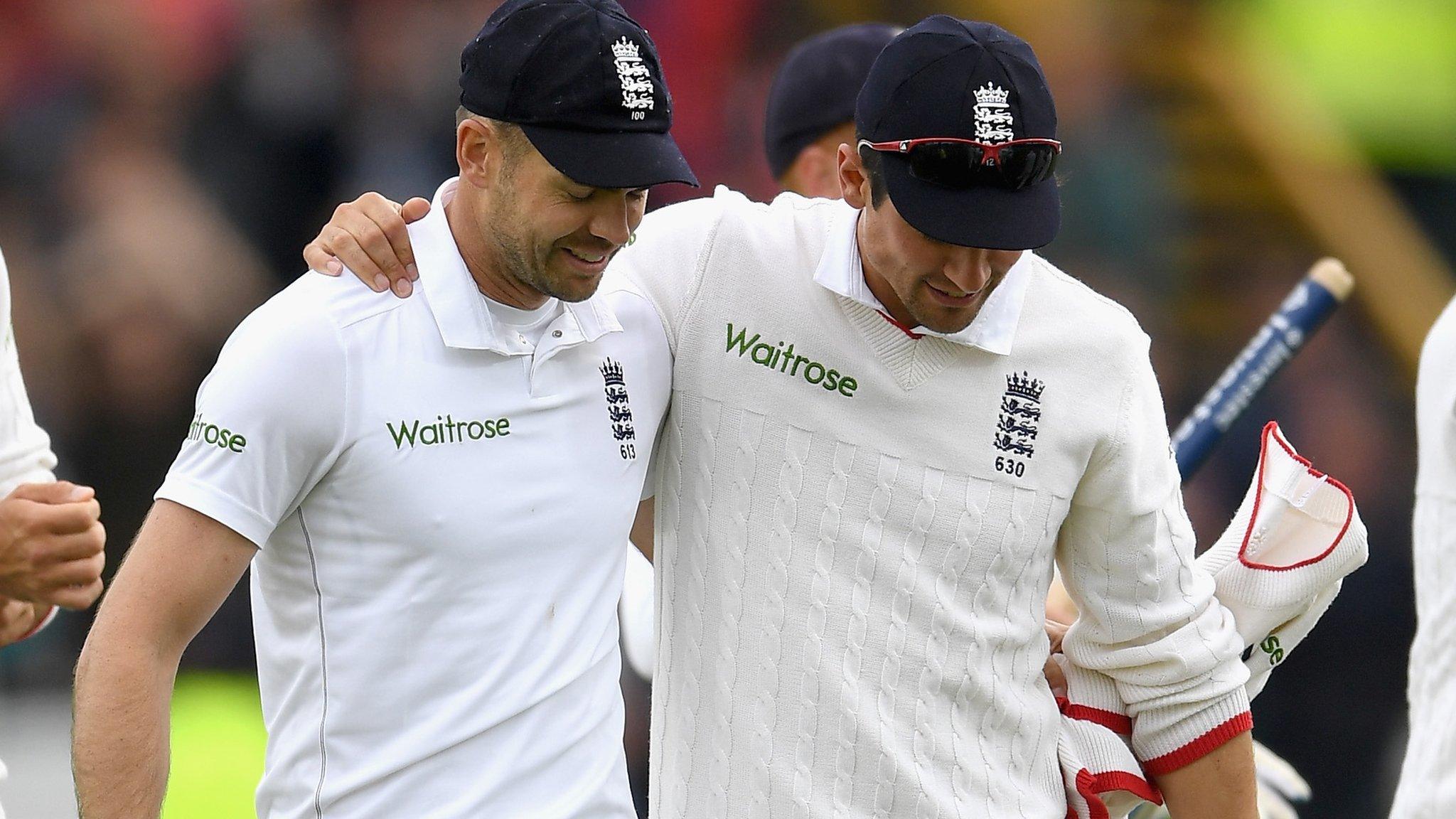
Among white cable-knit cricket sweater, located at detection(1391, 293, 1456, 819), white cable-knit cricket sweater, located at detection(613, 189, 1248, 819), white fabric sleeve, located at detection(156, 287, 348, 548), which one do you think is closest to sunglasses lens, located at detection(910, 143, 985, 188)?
white cable-knit cricket sweater, located at detection(613, 189, 1248, 819)

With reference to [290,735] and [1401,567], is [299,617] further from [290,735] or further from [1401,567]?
[1401,567]

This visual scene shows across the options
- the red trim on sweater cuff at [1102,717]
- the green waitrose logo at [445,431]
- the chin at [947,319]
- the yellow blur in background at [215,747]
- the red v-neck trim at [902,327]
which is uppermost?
the chin at [947,319]

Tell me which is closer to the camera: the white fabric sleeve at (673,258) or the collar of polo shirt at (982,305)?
the collar of polo shirt at (982,305)

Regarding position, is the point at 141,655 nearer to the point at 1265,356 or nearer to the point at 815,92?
the point at 815,92

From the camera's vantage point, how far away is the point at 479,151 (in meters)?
2.67

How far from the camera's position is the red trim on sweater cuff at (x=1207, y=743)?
2996 mm

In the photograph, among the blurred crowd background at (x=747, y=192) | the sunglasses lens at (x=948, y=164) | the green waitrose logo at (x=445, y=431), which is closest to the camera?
the green waitrose logo at (x=445, y=431)

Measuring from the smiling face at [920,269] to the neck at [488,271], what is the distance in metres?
0.50

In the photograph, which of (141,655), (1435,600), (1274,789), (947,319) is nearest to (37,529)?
(141,655)

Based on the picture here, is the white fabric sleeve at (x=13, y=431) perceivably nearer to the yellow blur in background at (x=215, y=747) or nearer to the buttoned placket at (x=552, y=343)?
the buttoned placket at (x=552, y=343)

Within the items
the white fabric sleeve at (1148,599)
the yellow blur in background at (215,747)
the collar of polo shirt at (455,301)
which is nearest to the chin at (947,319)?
the white fabric sleeve at (1148,599)

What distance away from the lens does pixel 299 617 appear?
2.58 m

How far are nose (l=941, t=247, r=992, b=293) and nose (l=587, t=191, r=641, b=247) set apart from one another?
468 millimetres

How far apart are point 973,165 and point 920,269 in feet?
0.57
